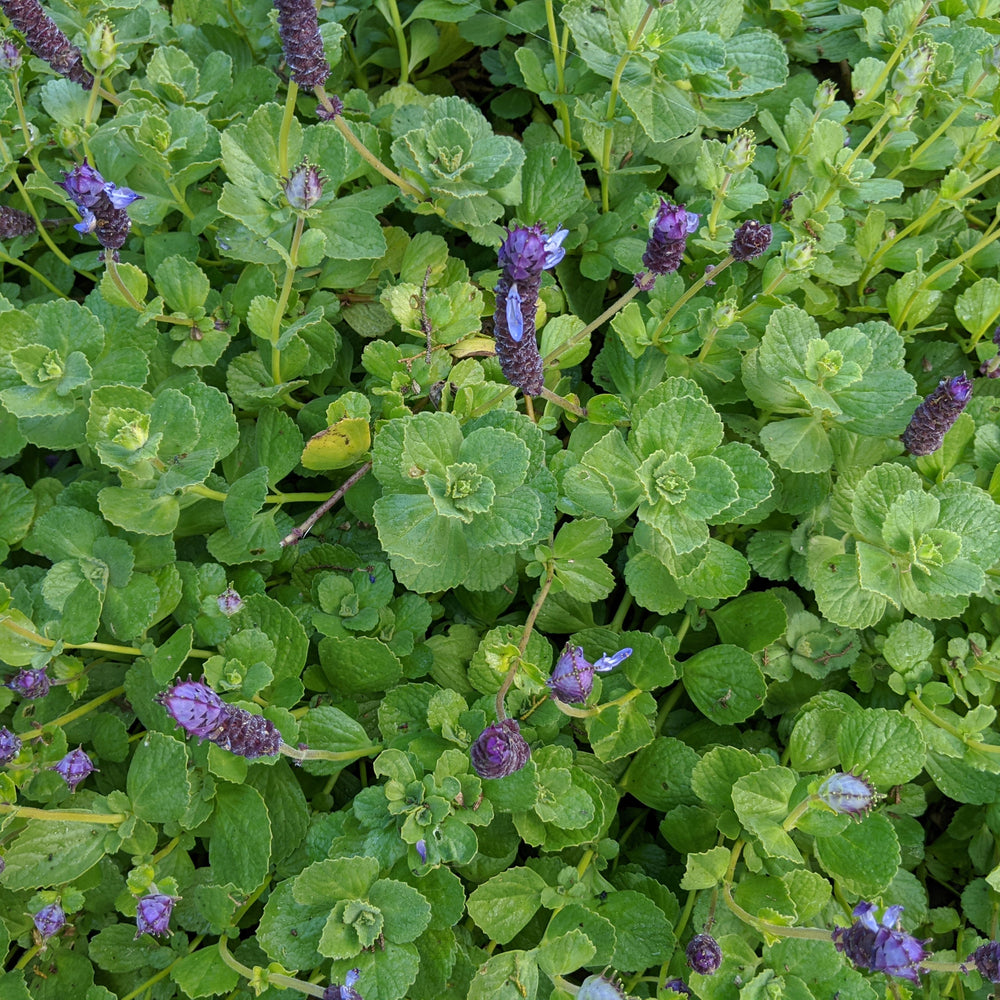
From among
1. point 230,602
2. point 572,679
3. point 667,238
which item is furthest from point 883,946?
point 230,602

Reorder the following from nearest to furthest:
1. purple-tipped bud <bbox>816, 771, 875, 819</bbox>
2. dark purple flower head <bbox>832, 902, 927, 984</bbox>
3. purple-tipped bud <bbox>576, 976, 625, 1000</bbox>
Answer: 1. dark purple flower head <bbox>832, 902, 927, 984</bbox>
2. purple-tipped bud <bbox>576, 976, 625, 1000</bbox>
3. purple-tipped bud <bbox>816, 771, 875, 819</bbox>

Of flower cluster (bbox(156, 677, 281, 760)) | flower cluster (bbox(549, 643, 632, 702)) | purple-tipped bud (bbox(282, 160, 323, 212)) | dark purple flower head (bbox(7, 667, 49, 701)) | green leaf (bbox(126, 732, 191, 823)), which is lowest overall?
green leaf (bbox(126, 732, 191, 823))

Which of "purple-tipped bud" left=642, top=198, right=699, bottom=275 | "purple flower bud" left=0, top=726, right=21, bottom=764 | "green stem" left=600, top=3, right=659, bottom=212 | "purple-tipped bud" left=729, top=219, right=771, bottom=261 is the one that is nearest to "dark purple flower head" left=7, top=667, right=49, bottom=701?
"purple flower bud" left=0, top=726, right=21, bottom=764

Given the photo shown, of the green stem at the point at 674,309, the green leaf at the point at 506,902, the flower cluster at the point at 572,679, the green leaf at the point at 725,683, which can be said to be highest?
the green stem at the point at 674,309

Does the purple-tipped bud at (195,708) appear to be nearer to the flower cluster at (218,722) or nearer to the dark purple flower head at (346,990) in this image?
the flower cluster at (218,722)

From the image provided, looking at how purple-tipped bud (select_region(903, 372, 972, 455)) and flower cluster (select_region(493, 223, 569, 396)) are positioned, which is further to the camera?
purple-tipped bud (select_region(903, 372, 972, 455))

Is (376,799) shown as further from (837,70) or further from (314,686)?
(837,70)

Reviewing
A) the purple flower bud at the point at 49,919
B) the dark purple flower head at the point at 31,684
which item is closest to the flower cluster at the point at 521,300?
the dark purple flower head at the point at 31,684

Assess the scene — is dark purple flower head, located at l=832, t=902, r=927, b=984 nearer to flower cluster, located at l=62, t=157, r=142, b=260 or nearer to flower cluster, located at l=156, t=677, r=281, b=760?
flower cluster, located at l=156, t=677, r=281, b=760
